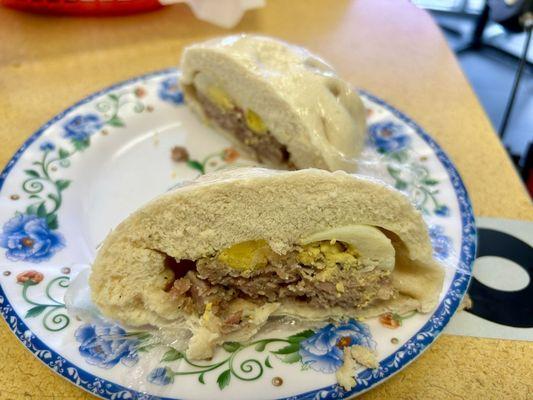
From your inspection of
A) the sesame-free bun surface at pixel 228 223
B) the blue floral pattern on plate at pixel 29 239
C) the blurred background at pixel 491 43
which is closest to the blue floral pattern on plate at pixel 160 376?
the sesame-free bun surface at pixel 228 223

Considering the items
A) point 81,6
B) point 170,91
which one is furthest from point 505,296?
point 81,6

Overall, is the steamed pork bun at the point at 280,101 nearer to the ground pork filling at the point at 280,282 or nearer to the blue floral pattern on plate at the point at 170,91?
the blue floral pattern on plate at the point at 170,91

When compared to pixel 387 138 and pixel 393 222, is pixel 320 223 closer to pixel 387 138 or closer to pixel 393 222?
pixel 393 222

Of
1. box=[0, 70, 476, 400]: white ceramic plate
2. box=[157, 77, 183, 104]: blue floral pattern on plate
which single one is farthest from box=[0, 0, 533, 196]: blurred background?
box=[0, 70, 476, 400]: white ceramic plate

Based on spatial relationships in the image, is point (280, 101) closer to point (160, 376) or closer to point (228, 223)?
point (228, 223)

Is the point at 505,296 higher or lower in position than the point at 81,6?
lower

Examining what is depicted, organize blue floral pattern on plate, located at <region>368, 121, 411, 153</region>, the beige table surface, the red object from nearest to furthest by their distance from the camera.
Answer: the beige table surface < blue floral pattern on plate, located at <region>368, 121, 411, 153</region> < the red object

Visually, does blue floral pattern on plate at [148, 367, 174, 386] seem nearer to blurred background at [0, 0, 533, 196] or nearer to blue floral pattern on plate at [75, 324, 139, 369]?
blue floral pattern on plate at [75, 324, 139, 369]
